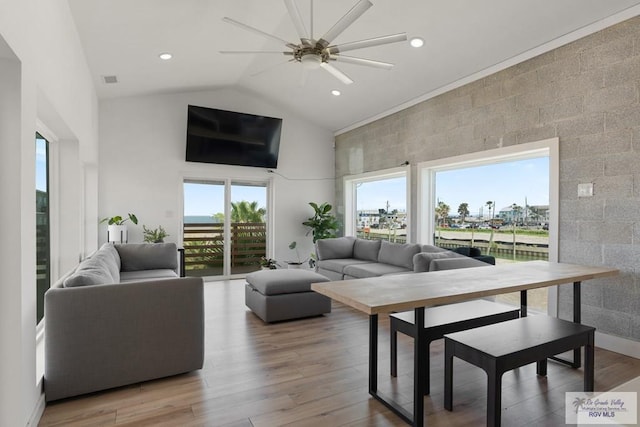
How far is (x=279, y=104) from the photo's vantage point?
7.04 meters

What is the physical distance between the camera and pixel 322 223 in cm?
721

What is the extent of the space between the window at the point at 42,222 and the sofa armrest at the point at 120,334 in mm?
936

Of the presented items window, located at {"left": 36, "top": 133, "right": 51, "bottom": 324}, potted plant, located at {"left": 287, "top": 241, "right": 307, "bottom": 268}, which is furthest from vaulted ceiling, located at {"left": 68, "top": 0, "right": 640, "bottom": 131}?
potted plant, located at {"left": 287, "top": 241, "right": 307, "bottom": 268}

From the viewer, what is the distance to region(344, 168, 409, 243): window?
6.11 meters

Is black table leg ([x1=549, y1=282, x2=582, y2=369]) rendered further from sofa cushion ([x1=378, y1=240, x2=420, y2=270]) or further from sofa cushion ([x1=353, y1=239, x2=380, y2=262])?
sofa cushion ([x1=353, y1=239, x2=380, y2=262])

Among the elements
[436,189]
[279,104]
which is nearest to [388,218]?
[436,189]

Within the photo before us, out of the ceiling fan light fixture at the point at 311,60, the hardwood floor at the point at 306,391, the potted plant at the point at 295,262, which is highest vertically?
the ceiling fan light fixture at the point at 311,60

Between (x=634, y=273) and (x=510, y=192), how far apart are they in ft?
5.05

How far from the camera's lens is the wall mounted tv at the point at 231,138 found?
245 inches

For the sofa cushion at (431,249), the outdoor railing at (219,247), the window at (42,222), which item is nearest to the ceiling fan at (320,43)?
the window at (42,222)

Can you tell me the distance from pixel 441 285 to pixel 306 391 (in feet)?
3.82

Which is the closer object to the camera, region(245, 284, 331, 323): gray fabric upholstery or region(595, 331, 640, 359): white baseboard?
region(595, 331, 640, 359): white baseboard

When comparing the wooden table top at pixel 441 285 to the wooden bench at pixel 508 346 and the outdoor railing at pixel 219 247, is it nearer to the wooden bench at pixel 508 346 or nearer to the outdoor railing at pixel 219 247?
the wooden bench at pixel 508 346

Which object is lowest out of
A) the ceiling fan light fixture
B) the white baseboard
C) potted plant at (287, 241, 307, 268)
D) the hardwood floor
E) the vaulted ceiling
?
the hardwood floor
